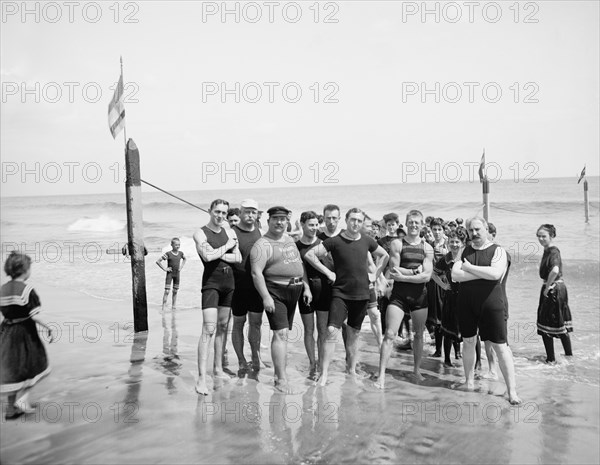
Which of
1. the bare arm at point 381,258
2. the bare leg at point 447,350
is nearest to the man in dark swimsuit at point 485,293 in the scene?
the bare arm at point 381,258

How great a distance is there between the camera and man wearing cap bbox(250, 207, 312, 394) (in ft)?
19.3

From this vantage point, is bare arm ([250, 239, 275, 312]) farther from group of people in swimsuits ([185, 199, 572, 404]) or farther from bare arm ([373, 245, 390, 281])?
bare arm ([373, 245, 390, 281])

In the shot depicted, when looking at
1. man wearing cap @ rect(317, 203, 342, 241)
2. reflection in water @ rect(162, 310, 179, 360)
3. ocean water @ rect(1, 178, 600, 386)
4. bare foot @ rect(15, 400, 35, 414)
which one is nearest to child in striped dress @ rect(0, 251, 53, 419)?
ocean water @ rect(1, 178, 600, 386)

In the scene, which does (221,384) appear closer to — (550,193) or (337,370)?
(337,370)

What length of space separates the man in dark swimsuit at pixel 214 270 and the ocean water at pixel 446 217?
1823mm

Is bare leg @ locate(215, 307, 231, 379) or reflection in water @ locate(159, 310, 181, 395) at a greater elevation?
bare leg @ locate(215, 307, 231, 379)

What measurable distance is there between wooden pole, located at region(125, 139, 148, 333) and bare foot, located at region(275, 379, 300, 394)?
3988 millimetres

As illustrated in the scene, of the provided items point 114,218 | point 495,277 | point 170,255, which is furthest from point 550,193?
point 495,277

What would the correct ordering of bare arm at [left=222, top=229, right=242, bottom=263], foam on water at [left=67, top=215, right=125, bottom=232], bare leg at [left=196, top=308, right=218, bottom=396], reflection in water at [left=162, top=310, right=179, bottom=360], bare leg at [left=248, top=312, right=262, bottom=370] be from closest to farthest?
bare leg at [left=196, top=308, right=218, bottom=396] < bare arm at [left=222, top=229, right=242, bottom=263] < bare leg at [left=248, top=312, right=262, bottom=370] < reflection in water at [left=162, top=310, right=179, bottom=360] < foam on water at [left=67, top=215, right=125, bottom=232]

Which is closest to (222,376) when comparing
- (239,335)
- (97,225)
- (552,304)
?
(239,335)

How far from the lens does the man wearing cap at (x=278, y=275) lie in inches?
231

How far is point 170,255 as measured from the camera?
1250cm

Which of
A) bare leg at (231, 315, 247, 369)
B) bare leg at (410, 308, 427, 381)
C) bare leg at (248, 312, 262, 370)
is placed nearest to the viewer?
bare leg at (410, 308, 427, 381)

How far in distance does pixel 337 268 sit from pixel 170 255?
7218 millimetres
